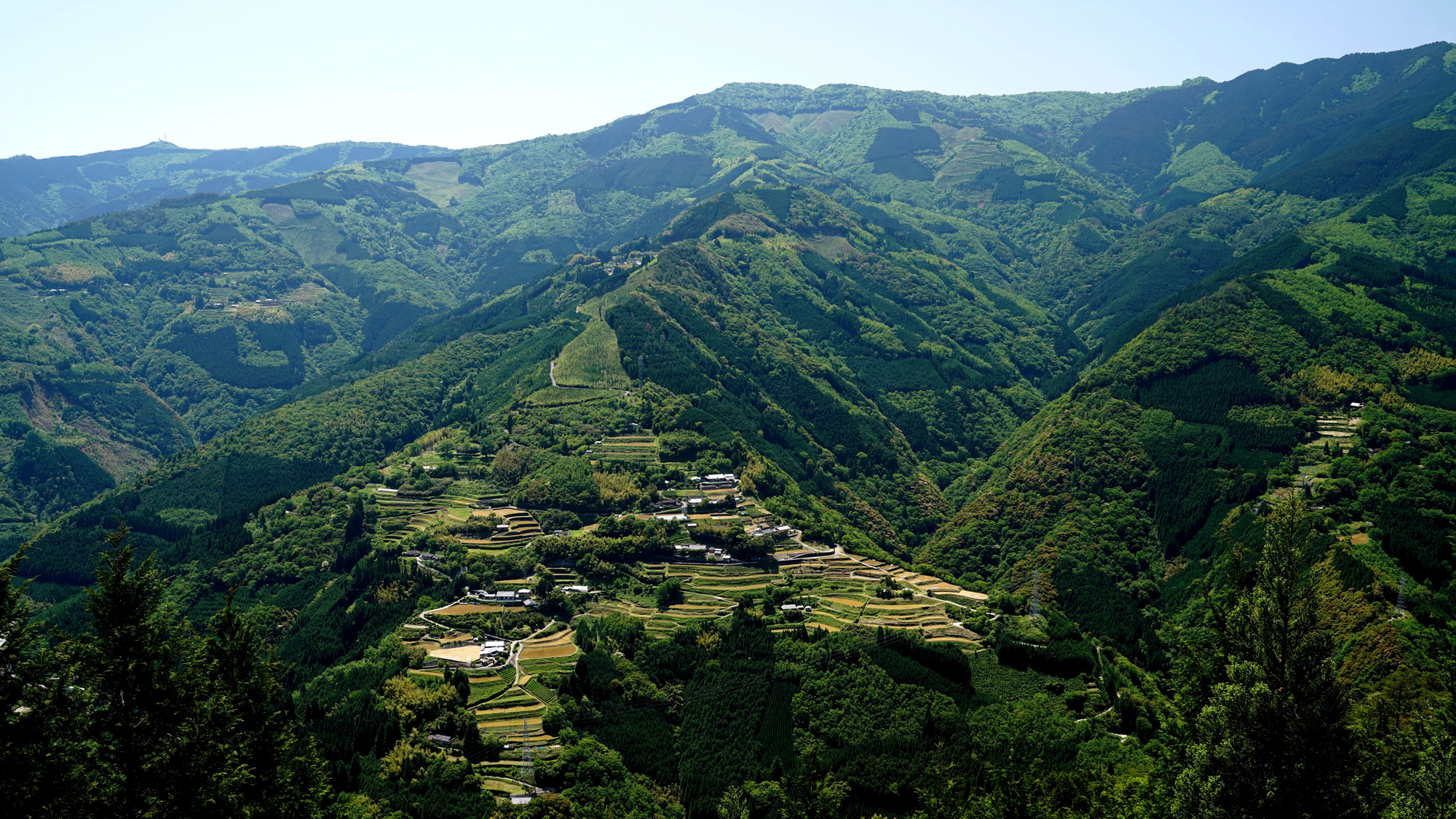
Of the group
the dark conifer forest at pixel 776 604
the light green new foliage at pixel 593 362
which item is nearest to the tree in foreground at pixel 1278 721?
the dark conifer forest at pixel 776 604

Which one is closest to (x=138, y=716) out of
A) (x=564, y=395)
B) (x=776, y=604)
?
(x=776, y=604)

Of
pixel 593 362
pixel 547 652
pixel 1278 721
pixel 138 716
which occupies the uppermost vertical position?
pixel 1278 721

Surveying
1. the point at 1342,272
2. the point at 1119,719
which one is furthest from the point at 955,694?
the point at 1342,272

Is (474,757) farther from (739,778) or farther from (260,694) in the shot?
(260,694)

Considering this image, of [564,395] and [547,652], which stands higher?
[564,395]

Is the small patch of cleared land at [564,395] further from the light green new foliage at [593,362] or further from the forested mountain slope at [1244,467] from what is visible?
the forested mountain slope at [1244,467]

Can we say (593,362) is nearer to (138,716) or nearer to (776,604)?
(776,604)

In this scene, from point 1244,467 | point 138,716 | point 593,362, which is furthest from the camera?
point 593,362

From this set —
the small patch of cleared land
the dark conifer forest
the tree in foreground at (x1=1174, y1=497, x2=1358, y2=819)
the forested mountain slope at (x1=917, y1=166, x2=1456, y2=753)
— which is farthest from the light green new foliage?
the tree in foreground at (x1=1174, y1=497, x2=1358, y2=819)
